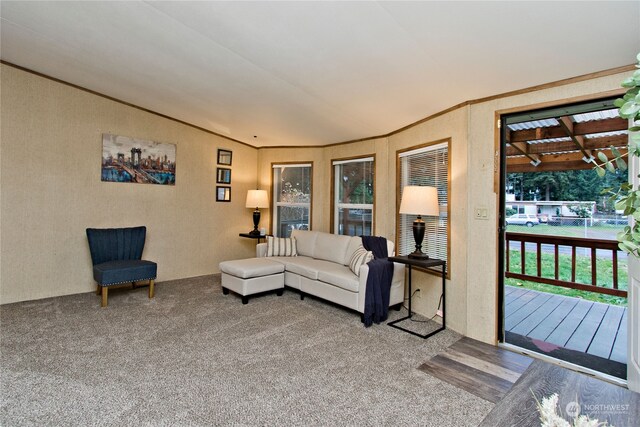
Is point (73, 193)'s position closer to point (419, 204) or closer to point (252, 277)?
point (252, 277)

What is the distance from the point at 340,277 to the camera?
139 inches

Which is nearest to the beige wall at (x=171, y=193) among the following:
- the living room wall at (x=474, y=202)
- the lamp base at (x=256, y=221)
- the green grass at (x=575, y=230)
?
the living room wall at (x=474, y=202)

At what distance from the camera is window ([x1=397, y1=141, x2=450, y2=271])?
3.43 meters

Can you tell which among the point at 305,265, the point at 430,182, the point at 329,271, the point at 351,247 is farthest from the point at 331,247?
the point at 430,182

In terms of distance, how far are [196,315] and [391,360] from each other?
2148 millimetres

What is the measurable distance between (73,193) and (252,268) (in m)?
2.51

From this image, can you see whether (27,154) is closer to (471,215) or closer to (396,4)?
(396,4)

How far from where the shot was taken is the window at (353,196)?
187 inches

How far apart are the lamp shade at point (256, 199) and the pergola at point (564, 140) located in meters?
3.74

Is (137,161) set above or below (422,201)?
above

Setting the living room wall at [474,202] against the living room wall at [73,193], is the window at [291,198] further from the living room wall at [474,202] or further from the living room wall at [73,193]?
the living room wall at [474,202]

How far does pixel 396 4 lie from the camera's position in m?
1.82

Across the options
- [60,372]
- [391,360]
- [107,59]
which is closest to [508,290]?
[391,360]

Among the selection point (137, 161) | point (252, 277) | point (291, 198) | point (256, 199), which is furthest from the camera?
point (291, 198)
